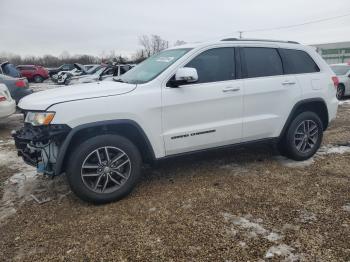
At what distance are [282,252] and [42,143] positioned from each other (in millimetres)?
2689

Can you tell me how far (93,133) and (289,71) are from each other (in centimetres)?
304

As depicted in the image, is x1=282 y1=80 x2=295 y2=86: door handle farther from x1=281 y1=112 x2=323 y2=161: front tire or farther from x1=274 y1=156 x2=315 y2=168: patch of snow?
x1=274 y1=156 x2=315 y2=168: patch of snow

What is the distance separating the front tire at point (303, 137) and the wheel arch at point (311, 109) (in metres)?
0.08

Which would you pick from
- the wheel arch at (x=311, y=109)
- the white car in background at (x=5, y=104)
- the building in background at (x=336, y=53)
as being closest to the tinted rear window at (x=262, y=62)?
the wheel arch at (x=311, y=109)

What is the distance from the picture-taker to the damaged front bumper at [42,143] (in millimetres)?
3379

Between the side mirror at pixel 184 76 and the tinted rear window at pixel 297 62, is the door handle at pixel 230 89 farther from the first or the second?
the tinted rear window at pixel 297 62

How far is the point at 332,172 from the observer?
14.9 feet

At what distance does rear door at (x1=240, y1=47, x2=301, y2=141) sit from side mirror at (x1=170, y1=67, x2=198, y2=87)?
0.96 meters

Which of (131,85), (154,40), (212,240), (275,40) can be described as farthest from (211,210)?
(154,40)

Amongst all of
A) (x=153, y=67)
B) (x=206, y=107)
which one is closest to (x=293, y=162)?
(x=206, y=107)

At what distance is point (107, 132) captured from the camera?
371 cm

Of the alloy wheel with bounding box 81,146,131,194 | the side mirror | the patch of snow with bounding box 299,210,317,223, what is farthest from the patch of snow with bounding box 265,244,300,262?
the side mirror

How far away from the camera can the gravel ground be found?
279 cm

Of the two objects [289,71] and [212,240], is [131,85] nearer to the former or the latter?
[212,240]
